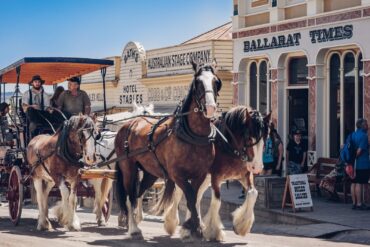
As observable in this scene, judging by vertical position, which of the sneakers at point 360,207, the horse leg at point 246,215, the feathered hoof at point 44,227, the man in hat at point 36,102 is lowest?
the sneakers at point 360,207

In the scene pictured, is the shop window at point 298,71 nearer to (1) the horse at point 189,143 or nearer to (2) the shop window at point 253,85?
(2) the shop window at point 253,85

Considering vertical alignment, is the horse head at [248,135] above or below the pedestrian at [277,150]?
above

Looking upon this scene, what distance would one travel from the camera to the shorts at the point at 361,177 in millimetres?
16109

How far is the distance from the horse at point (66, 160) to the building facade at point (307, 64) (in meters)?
7.33

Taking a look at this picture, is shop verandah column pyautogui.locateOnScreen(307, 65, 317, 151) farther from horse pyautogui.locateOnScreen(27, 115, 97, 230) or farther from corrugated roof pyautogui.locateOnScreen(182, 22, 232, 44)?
corrugated roof pyautogui.locateOnScreen(182, 22, 232, 44)

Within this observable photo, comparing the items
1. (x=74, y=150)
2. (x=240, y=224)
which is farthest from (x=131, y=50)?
(x=240, y=224)

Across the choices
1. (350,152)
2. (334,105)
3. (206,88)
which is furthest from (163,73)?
(206,88)

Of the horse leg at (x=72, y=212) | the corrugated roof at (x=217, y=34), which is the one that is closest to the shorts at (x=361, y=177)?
the horse leg at (x=72, y=212)

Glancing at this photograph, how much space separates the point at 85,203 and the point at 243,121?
9933mm

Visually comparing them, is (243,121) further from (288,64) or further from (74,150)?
(288,64)

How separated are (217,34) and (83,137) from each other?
19.3 metres

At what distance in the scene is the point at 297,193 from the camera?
1586 centimetres

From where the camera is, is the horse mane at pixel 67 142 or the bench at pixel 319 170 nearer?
the horse mane at pixel 67 142

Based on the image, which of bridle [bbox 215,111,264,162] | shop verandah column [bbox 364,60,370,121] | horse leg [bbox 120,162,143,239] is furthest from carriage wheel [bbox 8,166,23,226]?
shop verandah column [bbox 364,60,370,121]
